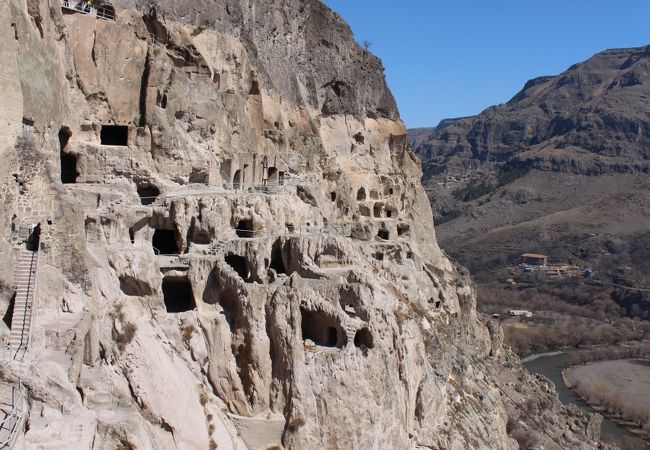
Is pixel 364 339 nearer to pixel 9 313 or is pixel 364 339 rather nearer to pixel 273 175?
pixel 9 313

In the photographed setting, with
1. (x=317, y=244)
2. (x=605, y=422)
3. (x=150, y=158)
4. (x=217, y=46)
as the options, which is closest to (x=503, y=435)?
(x=317, y=244)

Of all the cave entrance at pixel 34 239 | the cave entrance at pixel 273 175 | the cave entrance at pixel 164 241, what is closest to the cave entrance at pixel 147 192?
the cave entrance at pixel 164 241

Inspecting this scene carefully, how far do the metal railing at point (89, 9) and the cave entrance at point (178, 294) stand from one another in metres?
13.7

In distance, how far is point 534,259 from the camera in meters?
157

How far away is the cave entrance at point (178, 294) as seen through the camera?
1197 inches

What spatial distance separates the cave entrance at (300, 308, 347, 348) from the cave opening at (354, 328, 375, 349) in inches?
36.2

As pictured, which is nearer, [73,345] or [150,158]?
[73,345]

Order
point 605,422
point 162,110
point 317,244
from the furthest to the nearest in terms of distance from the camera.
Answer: point 605,422, point 162,110, point 317,244

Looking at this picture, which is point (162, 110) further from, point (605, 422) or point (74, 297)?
point (605, 422)

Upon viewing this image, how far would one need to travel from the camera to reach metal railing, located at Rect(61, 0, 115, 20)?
34.0 m

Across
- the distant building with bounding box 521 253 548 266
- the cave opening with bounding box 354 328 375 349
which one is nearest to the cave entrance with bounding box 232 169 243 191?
the cave opening with bounding box 354 328 375 349

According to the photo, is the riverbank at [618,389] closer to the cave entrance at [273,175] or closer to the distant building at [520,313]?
the distant building at [520,313]

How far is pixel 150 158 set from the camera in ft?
115

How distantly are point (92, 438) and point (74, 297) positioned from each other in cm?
562
